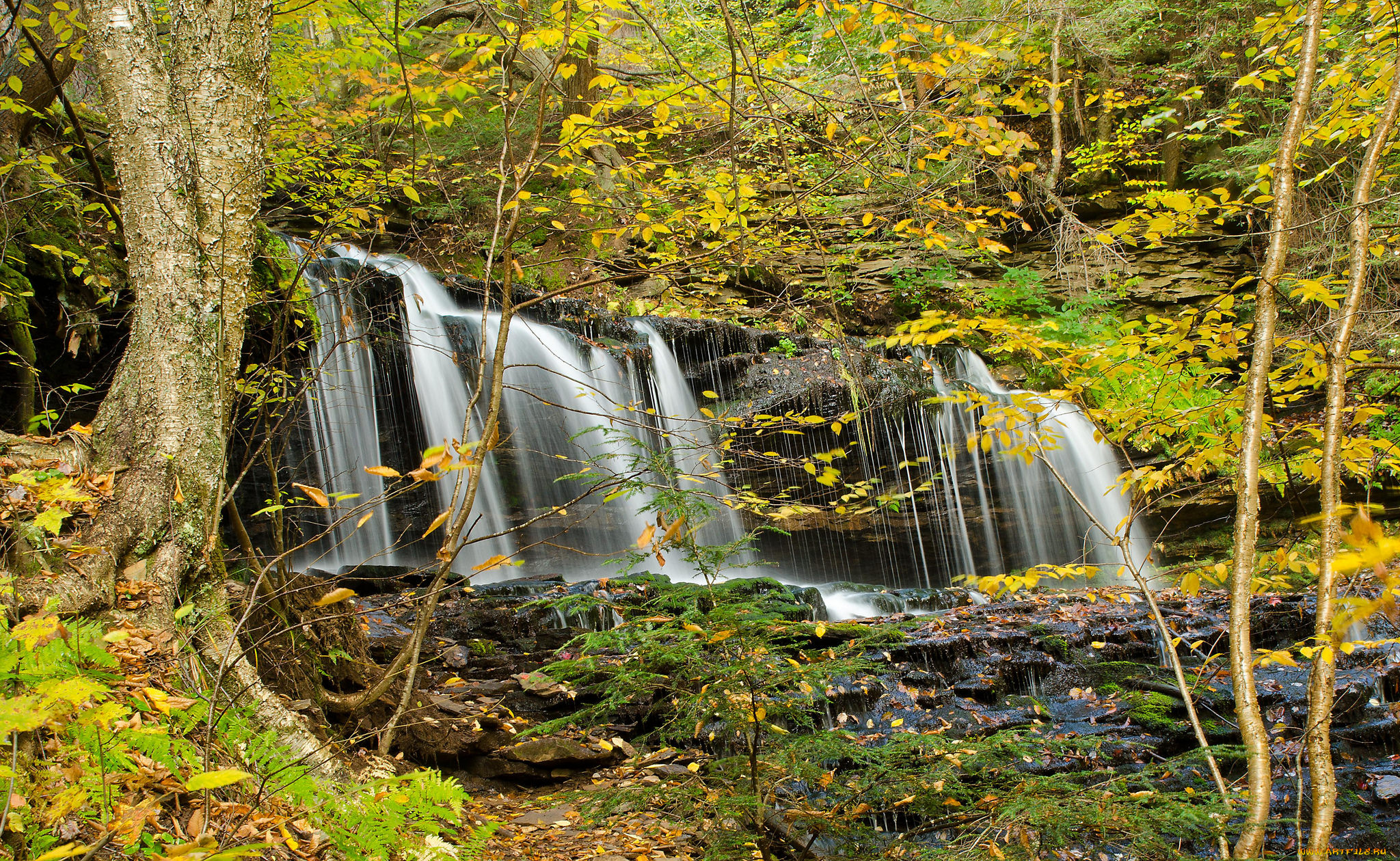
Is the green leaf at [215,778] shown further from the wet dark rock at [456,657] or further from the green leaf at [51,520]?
the wet dark rock at [456,657]

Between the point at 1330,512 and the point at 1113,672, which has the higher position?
the point at 1330,512

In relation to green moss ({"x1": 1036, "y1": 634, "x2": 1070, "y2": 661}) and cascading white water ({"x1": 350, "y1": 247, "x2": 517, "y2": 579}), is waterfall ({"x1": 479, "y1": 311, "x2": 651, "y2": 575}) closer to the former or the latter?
cascading white water ({"x1": 350, "y1": 247, "x2": 517, "y2": 579})

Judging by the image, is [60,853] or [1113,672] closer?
[60,853]

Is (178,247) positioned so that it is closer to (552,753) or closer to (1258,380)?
(552,753)

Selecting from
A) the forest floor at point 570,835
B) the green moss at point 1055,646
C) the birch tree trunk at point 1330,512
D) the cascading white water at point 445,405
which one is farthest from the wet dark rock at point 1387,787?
the cascading white water at point 445,405

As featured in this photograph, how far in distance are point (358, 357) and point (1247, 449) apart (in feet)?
30.1

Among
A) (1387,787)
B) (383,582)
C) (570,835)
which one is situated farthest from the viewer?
(383,582)

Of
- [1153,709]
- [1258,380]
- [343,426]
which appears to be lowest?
[1153,709]

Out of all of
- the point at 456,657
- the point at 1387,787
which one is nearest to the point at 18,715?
the point at 456,657

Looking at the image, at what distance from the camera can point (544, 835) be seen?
3.51 meters

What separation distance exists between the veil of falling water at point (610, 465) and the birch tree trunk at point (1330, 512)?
5.45 meters

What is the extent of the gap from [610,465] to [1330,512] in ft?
28.7

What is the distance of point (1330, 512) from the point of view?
211cm

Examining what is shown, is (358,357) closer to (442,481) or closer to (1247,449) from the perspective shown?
(442,481)
